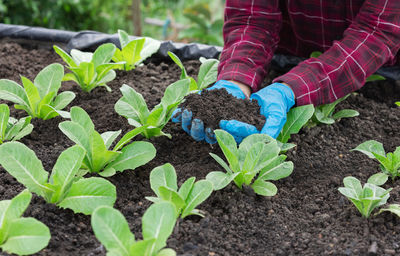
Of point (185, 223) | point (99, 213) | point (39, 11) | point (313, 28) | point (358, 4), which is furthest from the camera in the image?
point (39, 11)

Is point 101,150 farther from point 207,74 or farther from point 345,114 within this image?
point 345,114

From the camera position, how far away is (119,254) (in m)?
1.17

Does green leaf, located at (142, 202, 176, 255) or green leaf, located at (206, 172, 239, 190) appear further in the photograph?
green leaf, located at (206, 172, 239, 190)

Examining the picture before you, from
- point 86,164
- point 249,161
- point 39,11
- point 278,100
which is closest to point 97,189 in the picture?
point 86,164

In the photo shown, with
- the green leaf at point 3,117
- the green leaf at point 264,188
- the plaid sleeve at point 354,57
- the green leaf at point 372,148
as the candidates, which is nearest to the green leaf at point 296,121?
the plaid sleeve at point 354,57

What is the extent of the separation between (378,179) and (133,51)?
48.4 inches

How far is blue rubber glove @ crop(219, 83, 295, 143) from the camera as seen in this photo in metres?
1.71

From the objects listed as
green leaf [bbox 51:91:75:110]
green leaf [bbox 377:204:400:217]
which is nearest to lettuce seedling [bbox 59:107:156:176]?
green leaf [bbox 51:91:75:110]

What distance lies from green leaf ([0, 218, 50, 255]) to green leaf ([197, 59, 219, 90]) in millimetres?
1087

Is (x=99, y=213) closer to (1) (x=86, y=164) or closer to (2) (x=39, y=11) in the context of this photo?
(1) (x=86, y=164)

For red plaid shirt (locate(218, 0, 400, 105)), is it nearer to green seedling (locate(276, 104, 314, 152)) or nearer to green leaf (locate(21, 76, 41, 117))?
green seedling (locate(276, 104, 314, 152))

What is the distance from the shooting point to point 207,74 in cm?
217

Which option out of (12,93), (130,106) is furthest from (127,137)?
(12,93)

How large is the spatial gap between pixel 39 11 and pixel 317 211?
332 centimetres
